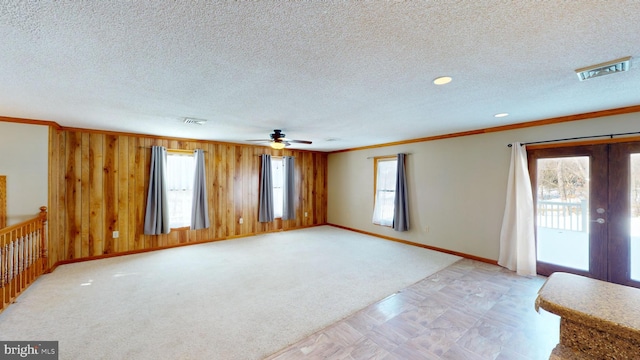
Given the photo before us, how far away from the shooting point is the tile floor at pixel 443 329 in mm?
2051

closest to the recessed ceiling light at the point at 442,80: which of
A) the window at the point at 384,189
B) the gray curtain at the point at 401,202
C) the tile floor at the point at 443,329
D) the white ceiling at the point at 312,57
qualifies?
the white ceiling at the point at 312,57

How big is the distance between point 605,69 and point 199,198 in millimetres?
5864

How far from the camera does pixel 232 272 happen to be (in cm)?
376

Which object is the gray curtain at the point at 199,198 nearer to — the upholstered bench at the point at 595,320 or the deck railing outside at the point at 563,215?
the upholstered bench at the point at 595,320

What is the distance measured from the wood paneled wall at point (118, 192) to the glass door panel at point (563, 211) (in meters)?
5.44

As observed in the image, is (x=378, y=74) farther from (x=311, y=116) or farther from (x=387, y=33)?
(x=311, y=116)

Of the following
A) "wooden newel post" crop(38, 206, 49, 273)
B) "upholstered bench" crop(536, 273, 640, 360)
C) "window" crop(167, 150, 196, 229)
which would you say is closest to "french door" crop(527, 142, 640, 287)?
"upholstered bench" crop(536, 273, 640, 360)

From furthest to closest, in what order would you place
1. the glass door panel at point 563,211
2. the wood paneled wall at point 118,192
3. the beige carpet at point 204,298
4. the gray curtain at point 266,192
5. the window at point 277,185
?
the window at point 277,185, the gray curtain at point 266,192, the wood paneled wall at point 118,192, the glass door panel at point 563,211, the beige carpet at point 204,298

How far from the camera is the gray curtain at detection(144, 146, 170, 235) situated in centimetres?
471

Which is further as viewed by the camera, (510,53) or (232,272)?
(232,272)

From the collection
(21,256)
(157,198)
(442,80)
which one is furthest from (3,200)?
(442,80)

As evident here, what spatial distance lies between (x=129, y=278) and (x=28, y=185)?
1947 mm

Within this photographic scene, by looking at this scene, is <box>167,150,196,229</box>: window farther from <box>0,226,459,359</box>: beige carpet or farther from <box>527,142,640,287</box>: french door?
<box>527,142,640,287</box>: french door

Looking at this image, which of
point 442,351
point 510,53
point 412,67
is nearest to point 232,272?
point 442,351
